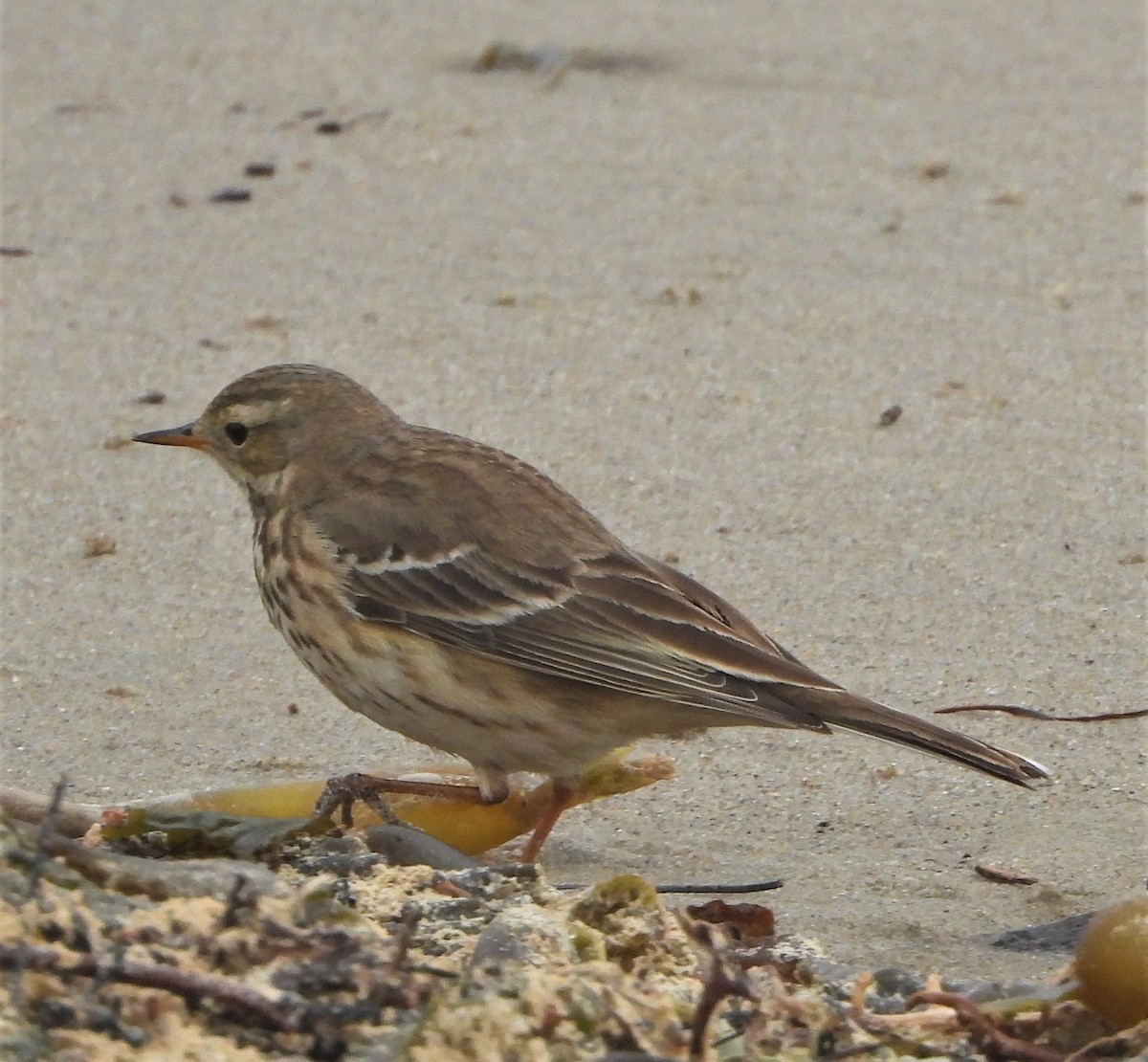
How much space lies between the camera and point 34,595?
6422 mm

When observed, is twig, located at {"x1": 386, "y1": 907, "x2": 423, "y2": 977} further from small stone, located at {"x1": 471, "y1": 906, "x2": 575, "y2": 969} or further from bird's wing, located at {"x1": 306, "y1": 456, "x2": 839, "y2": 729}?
bird's wing, located at {"x1": 306, "y1": 456, "x2": 839, "y2": 729}

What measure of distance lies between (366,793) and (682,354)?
3344mm

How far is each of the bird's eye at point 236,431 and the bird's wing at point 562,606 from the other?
50cm

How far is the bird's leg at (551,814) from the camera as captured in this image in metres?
5.25

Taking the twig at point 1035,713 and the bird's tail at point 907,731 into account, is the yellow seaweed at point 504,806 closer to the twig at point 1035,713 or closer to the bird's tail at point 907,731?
the bird's tail at point 907,731

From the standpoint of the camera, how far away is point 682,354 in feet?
26.4

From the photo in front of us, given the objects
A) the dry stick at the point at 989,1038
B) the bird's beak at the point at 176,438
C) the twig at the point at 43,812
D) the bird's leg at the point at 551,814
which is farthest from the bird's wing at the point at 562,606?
the dry stick at the point at 989,1038

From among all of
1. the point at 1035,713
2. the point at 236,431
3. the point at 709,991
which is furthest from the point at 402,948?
the point at 236,431

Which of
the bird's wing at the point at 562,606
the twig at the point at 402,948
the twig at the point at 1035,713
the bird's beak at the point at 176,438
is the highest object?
the bird's beak at the point at 176,438

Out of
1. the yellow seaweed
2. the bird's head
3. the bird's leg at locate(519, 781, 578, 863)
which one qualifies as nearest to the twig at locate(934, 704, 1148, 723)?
the yellow seaweed

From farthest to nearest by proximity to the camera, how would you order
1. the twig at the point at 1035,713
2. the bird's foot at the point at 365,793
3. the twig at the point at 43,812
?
1. the twig at the point at 1035,713
2. the bird's foot at the point at 365,793
3. the twig at the point at 43,812

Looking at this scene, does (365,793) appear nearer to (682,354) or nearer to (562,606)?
(562,606)

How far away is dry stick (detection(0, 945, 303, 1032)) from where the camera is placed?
10.6ft

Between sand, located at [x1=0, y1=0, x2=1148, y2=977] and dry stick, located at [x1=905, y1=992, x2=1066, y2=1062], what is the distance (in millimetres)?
772
